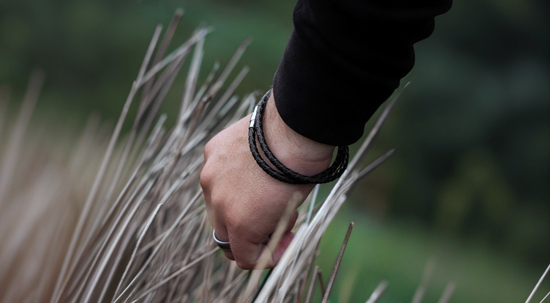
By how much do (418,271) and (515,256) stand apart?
553mm

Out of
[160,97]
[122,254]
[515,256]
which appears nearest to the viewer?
[122,254]

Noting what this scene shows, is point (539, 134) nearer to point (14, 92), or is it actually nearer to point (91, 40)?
point (91, 40)

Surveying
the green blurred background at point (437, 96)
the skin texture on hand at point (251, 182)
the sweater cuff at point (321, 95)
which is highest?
the sweater cuff at point (321, 95)

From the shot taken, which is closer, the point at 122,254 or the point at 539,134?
the point at 122,254

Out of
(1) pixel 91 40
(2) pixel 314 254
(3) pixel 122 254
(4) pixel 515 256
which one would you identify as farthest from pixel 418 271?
(1) pixel 91 40

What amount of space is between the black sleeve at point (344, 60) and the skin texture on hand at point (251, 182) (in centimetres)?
2

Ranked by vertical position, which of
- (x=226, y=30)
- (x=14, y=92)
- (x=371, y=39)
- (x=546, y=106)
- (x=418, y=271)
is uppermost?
(x=371, y=39)

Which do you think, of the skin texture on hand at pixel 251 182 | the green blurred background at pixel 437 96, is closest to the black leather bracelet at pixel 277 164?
the skin texture on hand at pixel 251 182

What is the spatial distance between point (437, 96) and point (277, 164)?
1.30 metres

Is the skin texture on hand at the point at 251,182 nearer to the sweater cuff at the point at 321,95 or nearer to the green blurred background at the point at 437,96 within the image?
the sweater cuff at the point at 321,95

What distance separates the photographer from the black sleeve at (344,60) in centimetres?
34

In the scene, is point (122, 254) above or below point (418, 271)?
above

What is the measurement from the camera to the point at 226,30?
4.87ft

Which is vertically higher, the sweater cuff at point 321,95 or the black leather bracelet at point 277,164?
the sweater cuff at point 321,95
